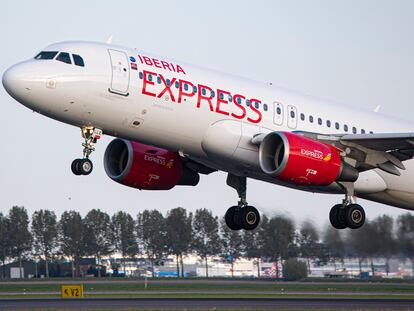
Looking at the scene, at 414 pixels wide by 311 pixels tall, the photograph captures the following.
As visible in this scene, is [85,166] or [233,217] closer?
[85,166]

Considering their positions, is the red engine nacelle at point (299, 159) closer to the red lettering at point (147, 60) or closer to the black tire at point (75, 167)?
the red lettering at point (147, 60)

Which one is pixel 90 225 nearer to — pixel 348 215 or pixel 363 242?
pixel 363 242

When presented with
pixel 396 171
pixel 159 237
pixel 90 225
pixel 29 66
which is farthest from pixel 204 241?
pixel 29 66

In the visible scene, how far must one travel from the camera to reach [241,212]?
44500mm

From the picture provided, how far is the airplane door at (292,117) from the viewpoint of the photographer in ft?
135

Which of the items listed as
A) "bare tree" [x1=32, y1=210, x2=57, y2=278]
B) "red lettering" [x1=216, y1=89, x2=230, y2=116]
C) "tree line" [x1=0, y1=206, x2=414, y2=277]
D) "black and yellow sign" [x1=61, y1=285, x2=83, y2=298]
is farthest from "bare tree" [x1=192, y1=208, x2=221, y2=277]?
"red lettering" [x1=216, y1=89, x2=230, y2=116]

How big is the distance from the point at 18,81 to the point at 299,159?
37.1ft

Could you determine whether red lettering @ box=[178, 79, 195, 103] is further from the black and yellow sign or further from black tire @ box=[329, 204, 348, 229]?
the black and yellow sign

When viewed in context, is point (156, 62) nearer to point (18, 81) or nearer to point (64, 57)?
point (64, 57)

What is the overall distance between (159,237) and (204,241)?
5556 millimetres

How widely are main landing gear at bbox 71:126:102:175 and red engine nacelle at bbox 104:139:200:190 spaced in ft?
16.9

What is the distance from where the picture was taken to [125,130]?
37906 mm

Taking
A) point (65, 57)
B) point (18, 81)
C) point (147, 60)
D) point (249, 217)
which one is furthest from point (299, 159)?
point (18, 81)

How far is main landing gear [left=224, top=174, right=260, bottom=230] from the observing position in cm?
4434
